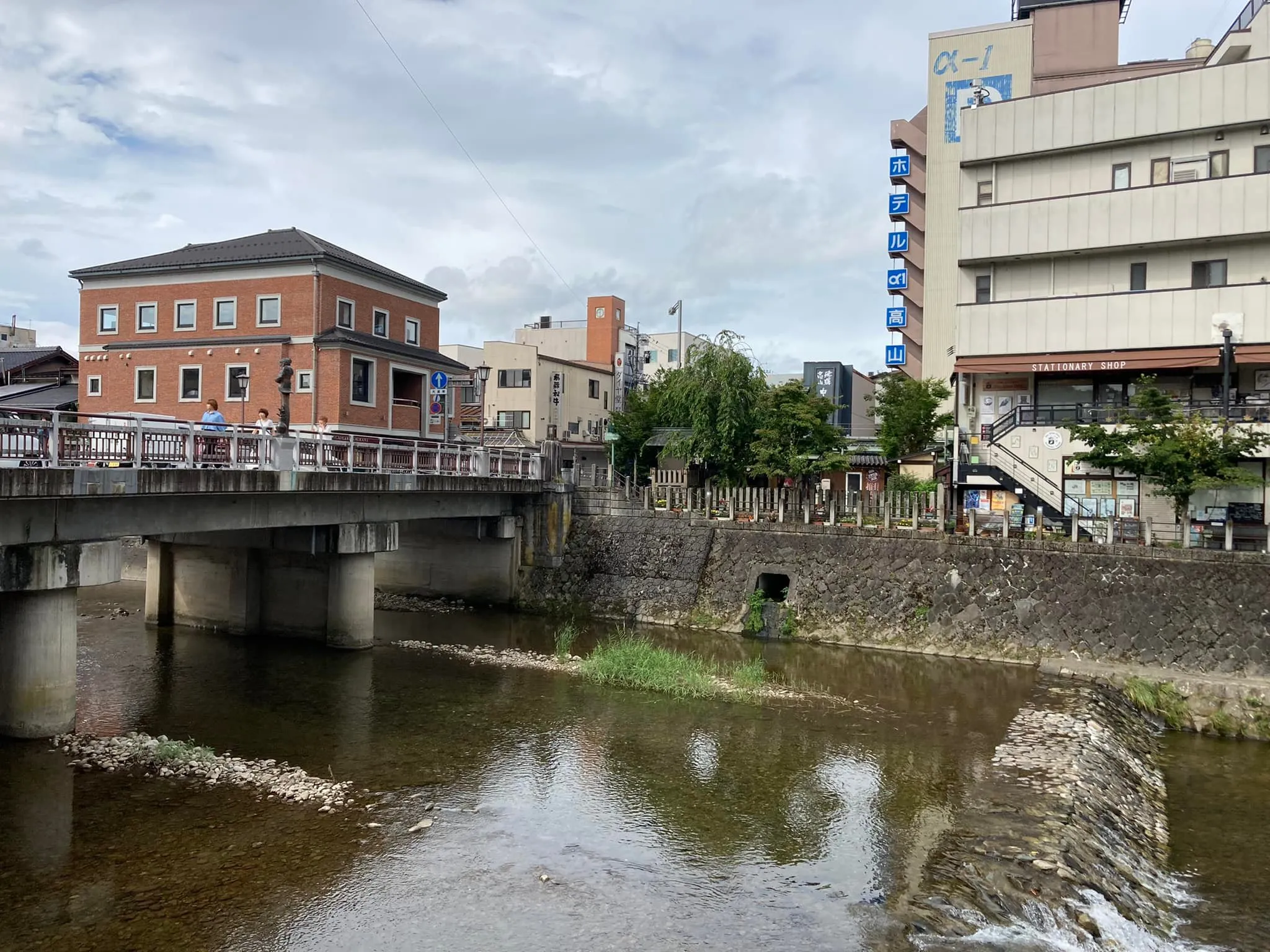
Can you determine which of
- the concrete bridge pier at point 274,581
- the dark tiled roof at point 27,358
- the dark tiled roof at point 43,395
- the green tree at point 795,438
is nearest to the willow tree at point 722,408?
the green tree at point 795,438

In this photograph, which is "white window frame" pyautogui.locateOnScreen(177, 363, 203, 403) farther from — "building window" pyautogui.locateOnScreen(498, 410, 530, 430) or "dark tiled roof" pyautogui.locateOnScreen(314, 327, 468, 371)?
"building window" pyautogui.locateOnScreen(498, 410, 530, 430)

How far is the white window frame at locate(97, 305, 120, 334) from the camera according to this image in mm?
39062

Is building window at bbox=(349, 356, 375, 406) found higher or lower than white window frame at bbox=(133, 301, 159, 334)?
lower

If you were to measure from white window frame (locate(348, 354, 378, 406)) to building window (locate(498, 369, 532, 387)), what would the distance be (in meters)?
21.8

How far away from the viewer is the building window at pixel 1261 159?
31.5m

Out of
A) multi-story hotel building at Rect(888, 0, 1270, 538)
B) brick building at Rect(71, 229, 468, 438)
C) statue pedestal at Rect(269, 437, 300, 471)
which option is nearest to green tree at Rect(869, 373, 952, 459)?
multi-story hotel building at Rect(888, 0, 1270, 538)

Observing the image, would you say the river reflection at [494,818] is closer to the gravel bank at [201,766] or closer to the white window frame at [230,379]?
the gravel bank at [201,766]

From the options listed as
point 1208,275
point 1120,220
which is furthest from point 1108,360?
point 1120,220

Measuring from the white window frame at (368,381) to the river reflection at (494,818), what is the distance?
14.6 metres

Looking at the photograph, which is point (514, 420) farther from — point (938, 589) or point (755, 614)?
point (938, 589)

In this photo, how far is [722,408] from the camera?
39.8m

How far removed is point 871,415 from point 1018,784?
36.4 metres

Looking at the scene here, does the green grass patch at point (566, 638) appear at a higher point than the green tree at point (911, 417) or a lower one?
lower

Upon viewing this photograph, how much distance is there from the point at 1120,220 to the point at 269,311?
1313 inches
